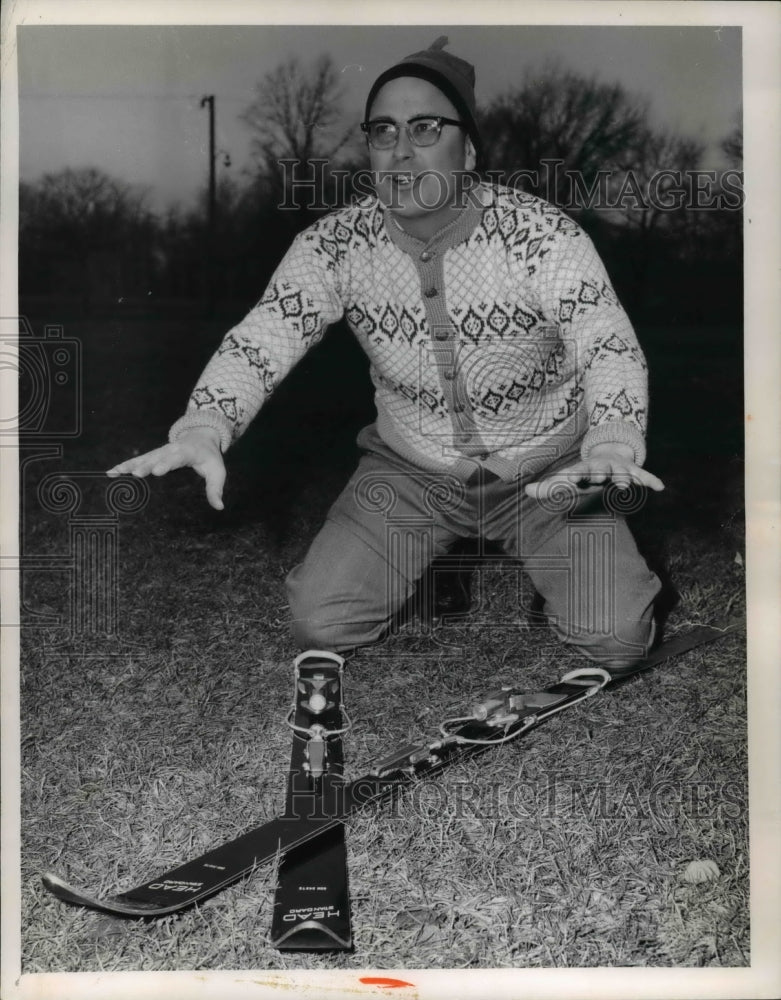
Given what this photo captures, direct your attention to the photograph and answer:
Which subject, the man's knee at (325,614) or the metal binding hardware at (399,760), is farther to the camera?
the man's knee at (325,614)

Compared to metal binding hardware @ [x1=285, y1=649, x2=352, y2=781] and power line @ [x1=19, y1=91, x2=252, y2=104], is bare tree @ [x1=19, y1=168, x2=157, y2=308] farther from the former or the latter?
metal binding hardware @ [x1=285, y1=649, x2=352, y2=781]

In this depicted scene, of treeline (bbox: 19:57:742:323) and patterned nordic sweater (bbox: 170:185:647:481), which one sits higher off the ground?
treeline (bbox: 19:57:742:323)

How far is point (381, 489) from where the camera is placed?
1.73 metres

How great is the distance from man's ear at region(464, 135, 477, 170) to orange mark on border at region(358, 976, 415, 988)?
107 centimetres

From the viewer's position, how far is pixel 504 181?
1712mm

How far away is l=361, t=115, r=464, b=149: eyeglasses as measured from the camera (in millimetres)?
1499

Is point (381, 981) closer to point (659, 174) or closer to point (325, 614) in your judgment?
point (325, 614)

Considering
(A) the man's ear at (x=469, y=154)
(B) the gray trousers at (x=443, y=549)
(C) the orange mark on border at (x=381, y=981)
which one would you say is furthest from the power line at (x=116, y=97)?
(C) the orange mark on border at (x=381, y=981)

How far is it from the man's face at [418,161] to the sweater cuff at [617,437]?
0.43m

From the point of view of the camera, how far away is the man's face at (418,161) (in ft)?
4.88

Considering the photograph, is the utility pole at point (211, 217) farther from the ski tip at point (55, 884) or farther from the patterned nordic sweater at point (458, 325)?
the ski tip at point (55, 884)

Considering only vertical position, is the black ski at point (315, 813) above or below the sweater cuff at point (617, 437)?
below

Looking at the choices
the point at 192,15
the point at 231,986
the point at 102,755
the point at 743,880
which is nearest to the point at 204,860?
the point at 231,986

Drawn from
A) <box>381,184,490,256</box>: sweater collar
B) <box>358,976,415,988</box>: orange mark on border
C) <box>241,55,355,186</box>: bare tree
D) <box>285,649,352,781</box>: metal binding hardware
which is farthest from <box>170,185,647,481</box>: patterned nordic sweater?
<box>358,976,415,988</box>: orange mark on border
